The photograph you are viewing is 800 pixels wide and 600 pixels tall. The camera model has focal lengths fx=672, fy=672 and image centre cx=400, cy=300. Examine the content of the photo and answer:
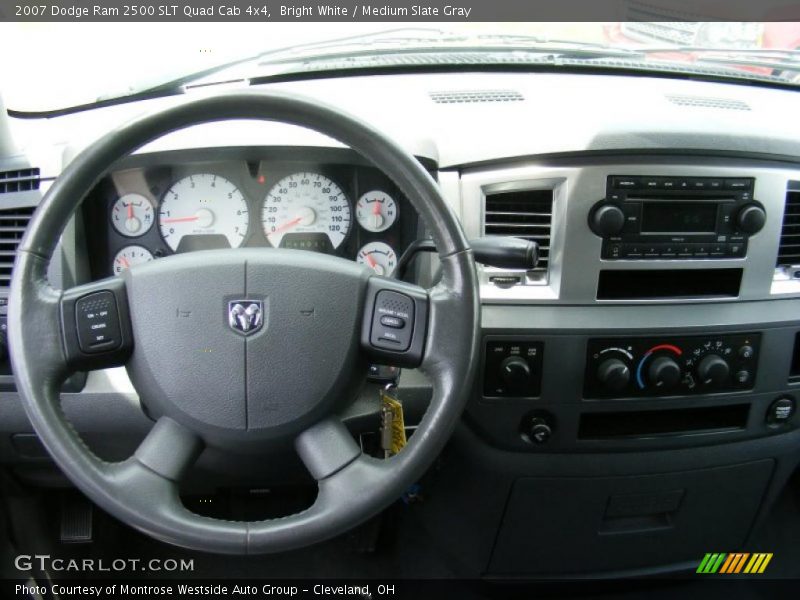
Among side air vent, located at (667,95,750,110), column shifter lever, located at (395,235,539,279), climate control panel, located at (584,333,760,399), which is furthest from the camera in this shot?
side air vent, located at (667,95,750,110)

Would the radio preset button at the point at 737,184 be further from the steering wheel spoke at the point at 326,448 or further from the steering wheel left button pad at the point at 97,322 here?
the steering wheel left button pad at the point at 97,322

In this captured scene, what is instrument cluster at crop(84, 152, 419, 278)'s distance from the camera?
5.09 feet

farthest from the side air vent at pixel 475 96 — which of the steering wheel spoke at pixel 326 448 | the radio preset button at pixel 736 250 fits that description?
the steering wheel spoke at pixel 326 448

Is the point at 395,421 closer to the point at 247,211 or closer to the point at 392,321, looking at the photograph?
the point at 392,321

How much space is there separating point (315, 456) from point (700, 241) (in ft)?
3.48

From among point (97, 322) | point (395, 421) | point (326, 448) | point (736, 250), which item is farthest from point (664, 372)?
point (97, 322)

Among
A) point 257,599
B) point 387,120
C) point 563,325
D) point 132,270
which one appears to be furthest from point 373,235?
point 257,599

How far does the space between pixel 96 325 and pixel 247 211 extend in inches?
22.2

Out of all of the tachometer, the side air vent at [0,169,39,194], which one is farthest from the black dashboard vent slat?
the side air vent at [0,169,39,194]

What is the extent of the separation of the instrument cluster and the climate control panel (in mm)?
554

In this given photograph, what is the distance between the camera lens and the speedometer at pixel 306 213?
5.12 ft

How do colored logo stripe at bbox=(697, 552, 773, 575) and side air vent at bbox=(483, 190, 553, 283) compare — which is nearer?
side air vent at bbox=(483, 190, 553, 283)

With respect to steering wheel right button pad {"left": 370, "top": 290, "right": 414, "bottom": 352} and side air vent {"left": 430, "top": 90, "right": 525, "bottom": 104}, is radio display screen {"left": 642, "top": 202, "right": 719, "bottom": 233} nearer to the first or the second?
side air vent {"left": 430, "top": 90, "right": 525, "bottom": 104}

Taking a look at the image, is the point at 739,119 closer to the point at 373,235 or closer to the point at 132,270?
the point at 373,235
